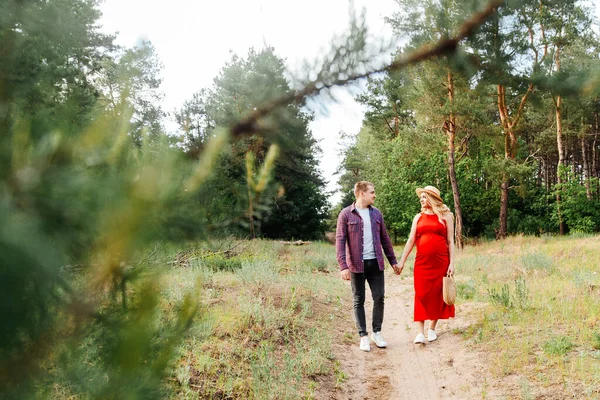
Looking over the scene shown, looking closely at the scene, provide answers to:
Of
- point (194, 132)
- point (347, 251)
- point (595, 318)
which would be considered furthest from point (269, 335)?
point (194, 132)

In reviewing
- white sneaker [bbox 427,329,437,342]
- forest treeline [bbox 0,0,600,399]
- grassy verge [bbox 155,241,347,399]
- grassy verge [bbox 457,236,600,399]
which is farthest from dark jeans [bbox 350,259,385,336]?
forest treeline [bbox 0,0,600,399]

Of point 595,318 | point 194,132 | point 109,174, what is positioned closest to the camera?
point 109,174

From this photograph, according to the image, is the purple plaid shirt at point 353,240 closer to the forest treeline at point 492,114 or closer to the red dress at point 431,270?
the red dress at point 431,270

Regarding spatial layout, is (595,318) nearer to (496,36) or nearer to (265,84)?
(496,36)

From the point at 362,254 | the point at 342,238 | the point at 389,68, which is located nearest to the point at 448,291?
the point at 362,254

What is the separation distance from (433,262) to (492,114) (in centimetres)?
3326

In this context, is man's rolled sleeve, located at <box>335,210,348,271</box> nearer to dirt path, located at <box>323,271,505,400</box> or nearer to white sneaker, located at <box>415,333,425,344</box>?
dirt path, located at <box>323,271,505,400</box>

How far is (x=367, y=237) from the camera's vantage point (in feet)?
19.5

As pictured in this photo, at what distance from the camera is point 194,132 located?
51.3 inches

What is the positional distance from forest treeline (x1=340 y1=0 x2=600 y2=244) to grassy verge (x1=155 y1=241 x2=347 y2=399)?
1.20 m

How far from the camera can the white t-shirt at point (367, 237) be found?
19.4 feet

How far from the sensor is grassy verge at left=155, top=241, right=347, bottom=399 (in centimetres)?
401

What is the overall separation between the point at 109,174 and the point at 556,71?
1332 mm

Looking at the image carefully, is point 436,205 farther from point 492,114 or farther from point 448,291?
point 492,114
